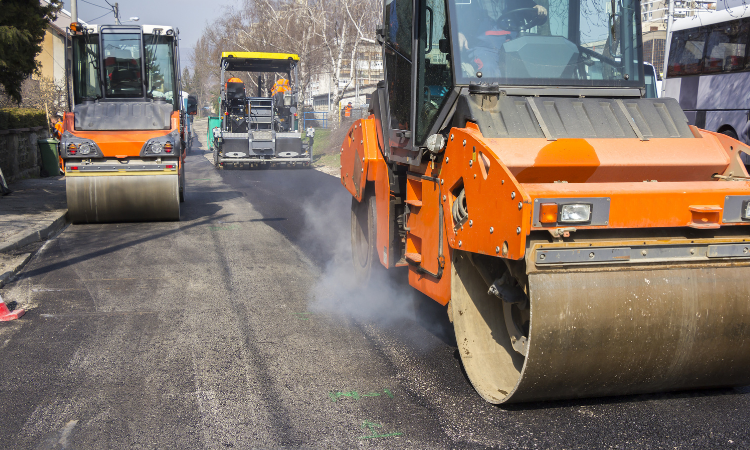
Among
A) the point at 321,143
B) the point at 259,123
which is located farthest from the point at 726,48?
the point at 321,143

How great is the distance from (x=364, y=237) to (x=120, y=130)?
226 inches

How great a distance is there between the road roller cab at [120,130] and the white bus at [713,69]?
10147mm

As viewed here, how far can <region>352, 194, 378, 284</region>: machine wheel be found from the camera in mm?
5867

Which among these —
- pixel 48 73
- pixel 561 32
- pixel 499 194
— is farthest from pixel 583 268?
pixel 48 73

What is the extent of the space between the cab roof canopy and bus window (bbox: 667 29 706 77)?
11762 millimetres

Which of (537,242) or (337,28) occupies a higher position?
(337,28)

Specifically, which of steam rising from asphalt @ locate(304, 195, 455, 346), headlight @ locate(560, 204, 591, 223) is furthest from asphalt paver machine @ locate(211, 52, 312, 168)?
headlight @ locate(560, 204, 591, 223)

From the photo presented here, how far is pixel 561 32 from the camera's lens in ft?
14.2

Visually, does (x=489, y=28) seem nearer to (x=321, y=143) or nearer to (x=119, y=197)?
(x=119, y=197)

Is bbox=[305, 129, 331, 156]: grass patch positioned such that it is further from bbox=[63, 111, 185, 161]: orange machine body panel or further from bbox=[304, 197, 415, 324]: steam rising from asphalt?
bbox=[304, 197, 415, 324]: steam rising from asphalt

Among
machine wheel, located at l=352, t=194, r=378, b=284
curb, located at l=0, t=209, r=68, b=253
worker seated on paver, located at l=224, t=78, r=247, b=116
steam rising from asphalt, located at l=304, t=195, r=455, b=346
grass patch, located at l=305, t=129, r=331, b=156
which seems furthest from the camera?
grass patch, located at l=305, t=129, r=331, b=156

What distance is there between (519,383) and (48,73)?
43017mm

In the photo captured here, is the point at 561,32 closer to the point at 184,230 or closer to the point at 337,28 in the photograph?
the point at 184,230

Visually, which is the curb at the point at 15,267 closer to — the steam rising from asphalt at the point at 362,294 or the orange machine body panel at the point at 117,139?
the orange machine body panel at the point at 117,139
